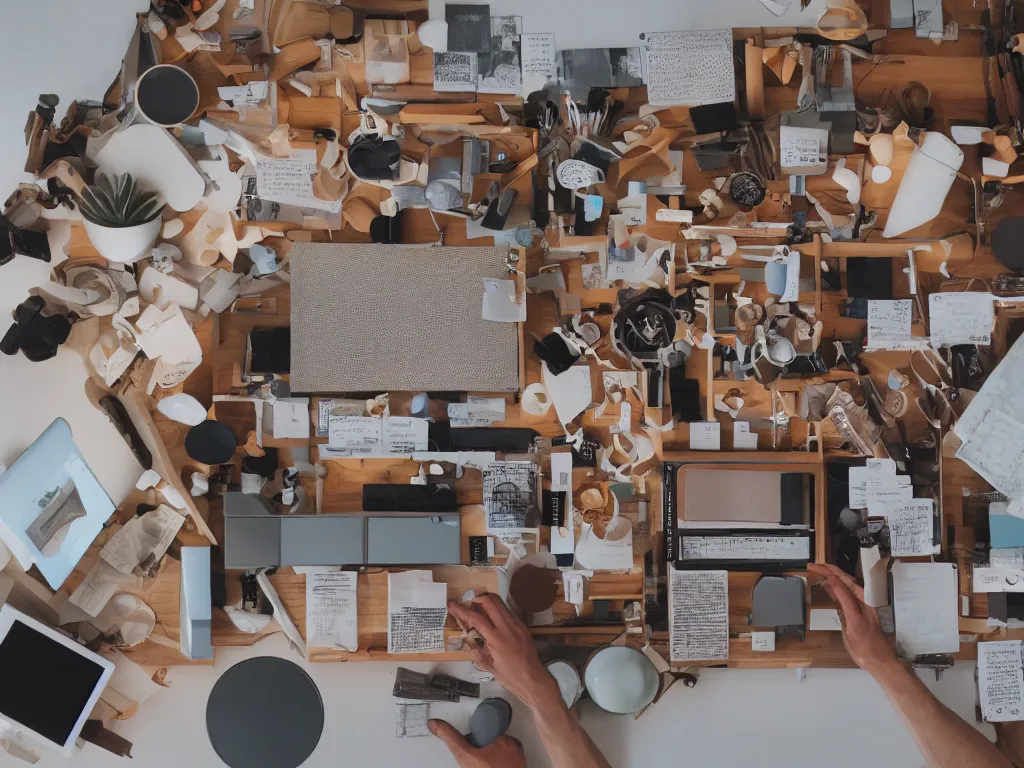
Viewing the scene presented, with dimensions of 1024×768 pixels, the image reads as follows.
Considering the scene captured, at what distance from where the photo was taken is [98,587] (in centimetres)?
234

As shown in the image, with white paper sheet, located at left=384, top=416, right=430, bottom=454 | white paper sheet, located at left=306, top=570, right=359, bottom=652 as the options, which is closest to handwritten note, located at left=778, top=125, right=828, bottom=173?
white paper sheet, located at left=384, top=416, right=430, bottom=454

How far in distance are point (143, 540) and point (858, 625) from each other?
7.08 feet

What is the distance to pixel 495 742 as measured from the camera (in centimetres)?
236

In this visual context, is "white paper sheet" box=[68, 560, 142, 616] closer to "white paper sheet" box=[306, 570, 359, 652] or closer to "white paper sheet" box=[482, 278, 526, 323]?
"white paper sheet" box=[306, 570, 359, 652]

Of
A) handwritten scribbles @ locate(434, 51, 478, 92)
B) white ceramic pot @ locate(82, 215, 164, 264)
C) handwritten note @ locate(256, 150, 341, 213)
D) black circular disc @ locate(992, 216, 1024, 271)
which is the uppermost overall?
handwritten scribbles @ locate(434, 51, 478, 92)

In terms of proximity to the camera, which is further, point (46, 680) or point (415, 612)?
point (415, 612)

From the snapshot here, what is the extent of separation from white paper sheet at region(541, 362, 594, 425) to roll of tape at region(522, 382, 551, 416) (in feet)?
0.12

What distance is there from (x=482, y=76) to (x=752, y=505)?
153 cm

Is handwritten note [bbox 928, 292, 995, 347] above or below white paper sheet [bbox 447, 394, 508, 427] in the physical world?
above

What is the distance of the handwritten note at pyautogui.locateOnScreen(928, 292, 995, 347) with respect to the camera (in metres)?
2.39

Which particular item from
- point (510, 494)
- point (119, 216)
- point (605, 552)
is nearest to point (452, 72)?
point (119, 216)

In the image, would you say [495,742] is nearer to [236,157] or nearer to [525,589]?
[525,589]

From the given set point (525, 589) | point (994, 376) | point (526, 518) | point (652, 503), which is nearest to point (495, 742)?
point (525, 589)

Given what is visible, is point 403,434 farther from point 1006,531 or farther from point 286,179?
point 1006,531
